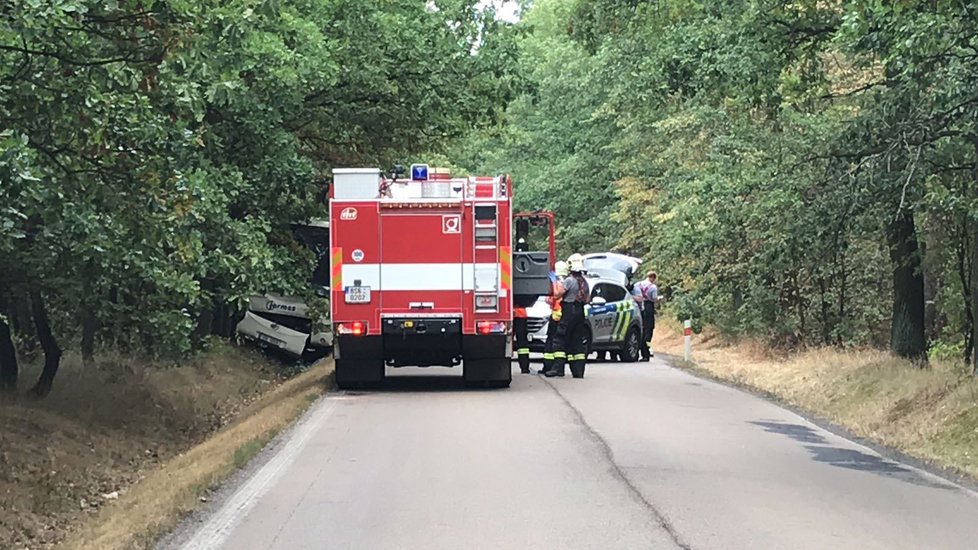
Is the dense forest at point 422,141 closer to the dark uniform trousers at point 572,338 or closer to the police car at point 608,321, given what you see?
the police car at point 608,321

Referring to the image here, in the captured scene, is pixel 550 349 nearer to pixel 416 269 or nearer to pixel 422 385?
pixel 422 385

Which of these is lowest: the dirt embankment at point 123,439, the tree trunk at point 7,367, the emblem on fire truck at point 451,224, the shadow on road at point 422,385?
the dirt embankment at point 123,439

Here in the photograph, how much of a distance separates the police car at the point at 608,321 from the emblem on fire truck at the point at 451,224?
5923mm

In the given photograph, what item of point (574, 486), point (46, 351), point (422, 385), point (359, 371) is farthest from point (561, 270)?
point (574, 486)

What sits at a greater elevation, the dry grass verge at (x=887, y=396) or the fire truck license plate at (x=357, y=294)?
the fire truck license plate at (x=357, y=294)

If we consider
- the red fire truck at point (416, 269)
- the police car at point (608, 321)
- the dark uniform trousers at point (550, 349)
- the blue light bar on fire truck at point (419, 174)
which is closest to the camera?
the red fire truck at point (416, 269)

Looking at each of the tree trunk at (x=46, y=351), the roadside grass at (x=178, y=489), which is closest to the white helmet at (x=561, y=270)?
the roadside grass at (x=178, y=489)

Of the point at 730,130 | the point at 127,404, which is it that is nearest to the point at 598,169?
the point at 730,130

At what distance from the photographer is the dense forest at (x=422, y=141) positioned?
11.0 metres

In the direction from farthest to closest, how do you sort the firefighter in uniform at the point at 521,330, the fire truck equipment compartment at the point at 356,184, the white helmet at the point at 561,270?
the white helmet at the point at 561,270 → the firefighter in uniform at the point at 521,330 → the fire truck equipment compartment at the point at 356,184

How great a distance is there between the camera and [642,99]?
18031 mm

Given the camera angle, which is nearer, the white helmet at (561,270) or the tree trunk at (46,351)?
the tree trunk at (46,351)

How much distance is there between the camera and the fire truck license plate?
1650 cm

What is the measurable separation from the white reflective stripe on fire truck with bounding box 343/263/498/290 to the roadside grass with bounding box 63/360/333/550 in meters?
1.77
